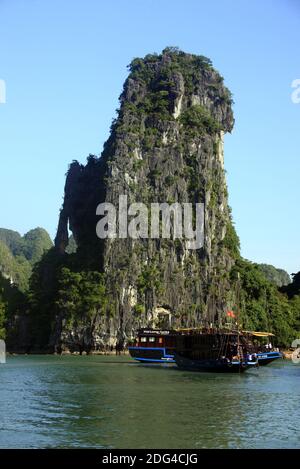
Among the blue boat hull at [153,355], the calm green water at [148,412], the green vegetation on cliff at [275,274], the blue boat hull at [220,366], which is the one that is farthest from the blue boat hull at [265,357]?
the green vegetation on cliff at [275,274]

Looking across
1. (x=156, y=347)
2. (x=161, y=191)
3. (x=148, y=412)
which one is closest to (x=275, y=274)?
(x=161, y=191)

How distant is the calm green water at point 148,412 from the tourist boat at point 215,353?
6317mm

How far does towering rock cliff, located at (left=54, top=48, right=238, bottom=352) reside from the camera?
77.1 metres

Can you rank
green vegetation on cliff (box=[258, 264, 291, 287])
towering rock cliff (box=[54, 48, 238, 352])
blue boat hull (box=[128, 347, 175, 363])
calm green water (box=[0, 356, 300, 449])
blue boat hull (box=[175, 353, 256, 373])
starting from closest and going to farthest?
calm green water (box=[0, 356, 300, 449])
blue boat hull (box=[175, 353, 256, 373])
blue boat hull (box=[128, 347, 175, 363])
towering rock cliff (box=[54, 48, 238, 352])
green vegetation on cliff (box=[258, 264, 291, 287])

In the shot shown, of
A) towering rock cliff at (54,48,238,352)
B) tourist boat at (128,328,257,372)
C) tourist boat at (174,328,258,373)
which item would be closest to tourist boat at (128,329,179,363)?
tourist boat at (128,328,257,372)

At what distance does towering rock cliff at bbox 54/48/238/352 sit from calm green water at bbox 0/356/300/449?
37629mm

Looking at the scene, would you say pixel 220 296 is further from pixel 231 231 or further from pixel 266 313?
pixel 231 231

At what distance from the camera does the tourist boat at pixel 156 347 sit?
55.9 metres

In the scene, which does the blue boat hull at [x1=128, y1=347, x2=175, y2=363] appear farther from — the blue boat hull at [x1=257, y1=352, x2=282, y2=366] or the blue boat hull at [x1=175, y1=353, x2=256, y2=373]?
the blue boat hull at [x1=257, y1=352, x2=282, y2=366]

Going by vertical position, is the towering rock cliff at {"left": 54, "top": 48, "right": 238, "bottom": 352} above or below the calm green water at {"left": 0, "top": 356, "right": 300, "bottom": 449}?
above

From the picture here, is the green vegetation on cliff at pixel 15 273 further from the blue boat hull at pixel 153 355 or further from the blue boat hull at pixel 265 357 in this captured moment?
the blue boat hull at pixel 265 357

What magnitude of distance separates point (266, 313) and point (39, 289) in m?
28.8
